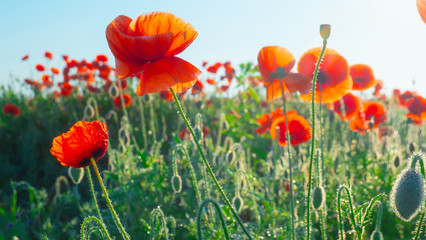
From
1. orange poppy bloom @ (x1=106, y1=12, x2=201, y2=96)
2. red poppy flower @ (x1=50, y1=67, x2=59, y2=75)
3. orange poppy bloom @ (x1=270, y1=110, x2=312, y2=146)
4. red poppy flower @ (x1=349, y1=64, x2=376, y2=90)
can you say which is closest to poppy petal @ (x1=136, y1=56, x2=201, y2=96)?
orange poppy bloom @ (x1=106, y1=12, x2=201, y2=96)

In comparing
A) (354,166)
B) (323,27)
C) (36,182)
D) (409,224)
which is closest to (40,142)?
(36,182)

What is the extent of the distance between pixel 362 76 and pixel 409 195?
1.78 meters

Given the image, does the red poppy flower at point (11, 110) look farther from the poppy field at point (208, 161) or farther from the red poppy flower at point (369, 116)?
the red poppy flower at point (369, 116)

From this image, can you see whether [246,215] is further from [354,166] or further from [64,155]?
[64,155]

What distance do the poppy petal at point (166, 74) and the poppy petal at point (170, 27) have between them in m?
0.05

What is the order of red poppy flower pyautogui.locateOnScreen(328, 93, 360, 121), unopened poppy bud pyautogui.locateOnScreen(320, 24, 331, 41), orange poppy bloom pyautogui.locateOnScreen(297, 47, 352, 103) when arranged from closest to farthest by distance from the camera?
unopened poppy bud pyautogui.locateOnScreen(320, 24, 331, 41) → orange poppy bloom pyautogui.locateOnScreen(297, 47, 352, 103) → red poppy flower pyautogui.locateOnScreen(328, 93, 360, 121)

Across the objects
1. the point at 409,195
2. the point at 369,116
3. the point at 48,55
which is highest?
the point at 48,55

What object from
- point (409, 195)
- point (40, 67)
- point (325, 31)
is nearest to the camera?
point (325, 31)

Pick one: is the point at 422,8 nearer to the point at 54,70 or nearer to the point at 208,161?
the point at 208,161

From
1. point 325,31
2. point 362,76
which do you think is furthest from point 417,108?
point 325,31

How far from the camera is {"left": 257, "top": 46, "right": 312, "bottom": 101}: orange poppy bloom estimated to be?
1690 mm

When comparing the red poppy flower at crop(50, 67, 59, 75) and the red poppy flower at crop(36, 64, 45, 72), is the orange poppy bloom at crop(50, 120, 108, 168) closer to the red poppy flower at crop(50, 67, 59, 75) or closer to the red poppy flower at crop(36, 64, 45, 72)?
the red poppy flower at crop(50, 67, 59, 75)

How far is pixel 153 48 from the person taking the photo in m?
1.18

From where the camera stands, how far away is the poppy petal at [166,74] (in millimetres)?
1152
